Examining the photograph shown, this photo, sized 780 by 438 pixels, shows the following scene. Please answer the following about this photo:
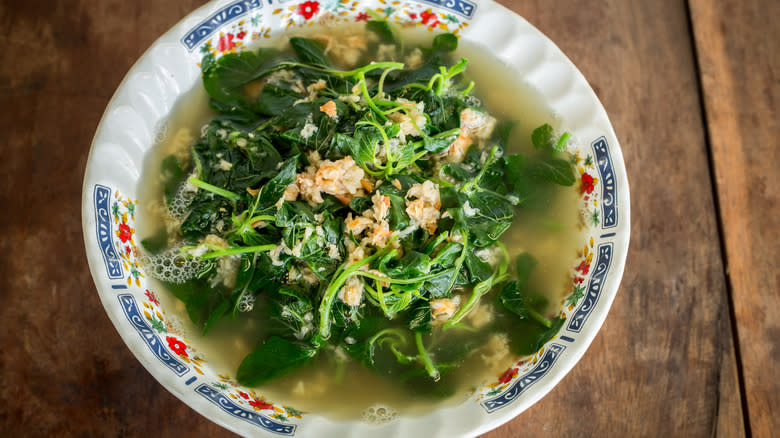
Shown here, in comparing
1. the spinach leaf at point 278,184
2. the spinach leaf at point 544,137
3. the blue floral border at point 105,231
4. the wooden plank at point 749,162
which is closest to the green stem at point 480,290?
the spinach leaf at point 544,137

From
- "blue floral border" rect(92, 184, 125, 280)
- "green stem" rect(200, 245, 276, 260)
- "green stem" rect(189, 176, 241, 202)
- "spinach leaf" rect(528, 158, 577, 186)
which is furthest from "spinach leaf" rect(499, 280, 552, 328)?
"blue floral border" rect(92, 184, 125, 280)

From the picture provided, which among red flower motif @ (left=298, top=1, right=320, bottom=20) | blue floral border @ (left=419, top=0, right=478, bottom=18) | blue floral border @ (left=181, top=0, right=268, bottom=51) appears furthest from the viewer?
red flower motif @ (left=298, top=1, right=320, bottom=20)

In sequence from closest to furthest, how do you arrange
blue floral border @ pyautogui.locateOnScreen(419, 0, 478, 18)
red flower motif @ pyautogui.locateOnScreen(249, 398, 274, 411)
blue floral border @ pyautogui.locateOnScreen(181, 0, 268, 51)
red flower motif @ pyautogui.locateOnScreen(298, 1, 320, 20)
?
1. red flower motif @ pyautogui.locateOnScreen(249, 398, 274, 411)
2. blue floral border @ pyautogui.locateOnScreen(181, 0, 268, 51)
3. blue floral border @ pyautogui.locateOnScreen(419, 0, 478, 18)
4. red flower motif @ pyautogui.locateOnScreen(298, 1, 320, 20)

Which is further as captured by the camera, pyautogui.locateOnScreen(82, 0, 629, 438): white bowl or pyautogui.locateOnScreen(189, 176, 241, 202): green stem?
pyautogui.locateOnScreen(189, 176, 241, 202): green stem

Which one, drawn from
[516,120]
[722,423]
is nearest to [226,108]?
[516,120]

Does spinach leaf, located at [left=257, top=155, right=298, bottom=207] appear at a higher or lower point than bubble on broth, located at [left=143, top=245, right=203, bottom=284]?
higher

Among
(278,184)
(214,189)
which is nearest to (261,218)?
(278,184)

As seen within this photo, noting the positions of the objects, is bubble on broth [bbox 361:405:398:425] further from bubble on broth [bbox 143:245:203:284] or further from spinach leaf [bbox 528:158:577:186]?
spinach leaf [bbox 528:158:577:186]

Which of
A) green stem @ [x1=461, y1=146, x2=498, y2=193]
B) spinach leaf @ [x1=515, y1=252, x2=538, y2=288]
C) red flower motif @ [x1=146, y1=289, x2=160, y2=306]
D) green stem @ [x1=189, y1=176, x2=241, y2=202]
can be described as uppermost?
green stem @ [x1=461, y1=146, x2=498, y2=193]
